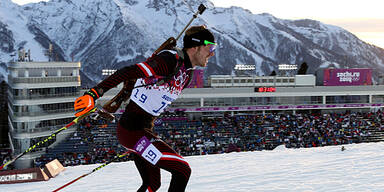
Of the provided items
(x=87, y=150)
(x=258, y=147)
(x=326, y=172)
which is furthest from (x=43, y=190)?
(x=258, y=147)

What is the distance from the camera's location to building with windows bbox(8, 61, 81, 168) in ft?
114

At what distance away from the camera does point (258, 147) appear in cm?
3488

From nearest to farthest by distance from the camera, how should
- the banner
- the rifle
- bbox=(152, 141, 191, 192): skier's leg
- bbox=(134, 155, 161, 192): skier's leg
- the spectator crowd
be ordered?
bbox=(152, 141, 191, 192): skier's leg, the rifle, bbox=(134, 155, 161, 192): skier's leg, the spectator crowd, the banner

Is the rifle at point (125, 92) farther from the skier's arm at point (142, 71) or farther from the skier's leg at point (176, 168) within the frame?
the skier's leg at point (176, 168)

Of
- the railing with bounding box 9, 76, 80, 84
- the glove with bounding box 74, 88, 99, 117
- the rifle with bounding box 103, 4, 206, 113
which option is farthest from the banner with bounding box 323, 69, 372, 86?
the glove with bounding box 74, 88, 99, 117

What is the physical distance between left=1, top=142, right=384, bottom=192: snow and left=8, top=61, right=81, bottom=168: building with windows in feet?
84.3

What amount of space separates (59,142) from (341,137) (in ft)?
99.4

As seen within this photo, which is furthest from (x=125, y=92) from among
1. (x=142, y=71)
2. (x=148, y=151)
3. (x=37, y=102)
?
(x=37, y=102)

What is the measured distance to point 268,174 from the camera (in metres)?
8.77

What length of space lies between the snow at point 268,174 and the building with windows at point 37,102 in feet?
84.3

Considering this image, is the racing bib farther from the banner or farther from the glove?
the banner

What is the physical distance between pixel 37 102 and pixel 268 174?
32.2 m

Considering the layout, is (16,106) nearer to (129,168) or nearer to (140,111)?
(129,168)

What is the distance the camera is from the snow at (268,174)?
24.0 feet
